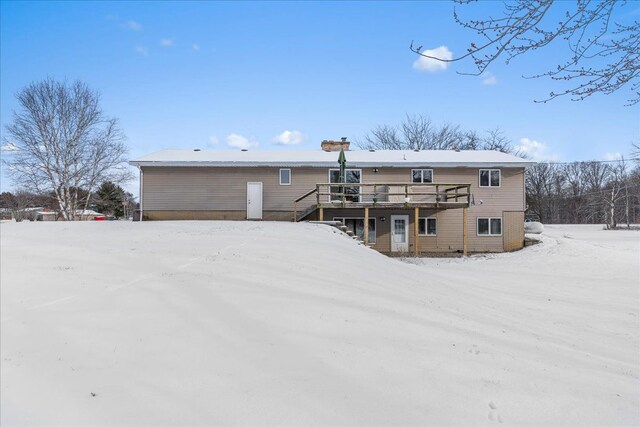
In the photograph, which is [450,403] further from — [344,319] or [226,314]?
[226,314]

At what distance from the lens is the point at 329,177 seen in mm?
20969

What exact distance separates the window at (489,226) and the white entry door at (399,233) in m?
3.79

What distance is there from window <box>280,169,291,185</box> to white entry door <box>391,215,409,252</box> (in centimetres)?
562

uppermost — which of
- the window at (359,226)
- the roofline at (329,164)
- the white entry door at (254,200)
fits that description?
the roofline at (329,164)

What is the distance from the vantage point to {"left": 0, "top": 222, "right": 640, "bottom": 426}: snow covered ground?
2.74 m

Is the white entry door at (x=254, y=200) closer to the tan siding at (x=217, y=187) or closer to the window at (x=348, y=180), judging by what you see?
the tan siding at (x=217, y=187)

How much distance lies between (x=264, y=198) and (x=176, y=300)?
54.4ft

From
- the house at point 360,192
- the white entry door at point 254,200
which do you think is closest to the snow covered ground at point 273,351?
the white entry door at point 254,200

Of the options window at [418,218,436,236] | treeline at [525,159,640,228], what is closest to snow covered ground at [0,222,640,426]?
window at [418,218,436,236]

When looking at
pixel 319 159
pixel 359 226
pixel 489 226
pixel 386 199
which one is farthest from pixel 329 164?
pixel 489 226

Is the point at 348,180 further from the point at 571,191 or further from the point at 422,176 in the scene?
the point at 571,191

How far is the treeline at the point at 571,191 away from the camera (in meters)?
47.5

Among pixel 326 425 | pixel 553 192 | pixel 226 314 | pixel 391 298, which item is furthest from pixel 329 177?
pixel 553 192

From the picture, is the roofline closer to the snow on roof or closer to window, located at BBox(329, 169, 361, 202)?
the snow on roof
